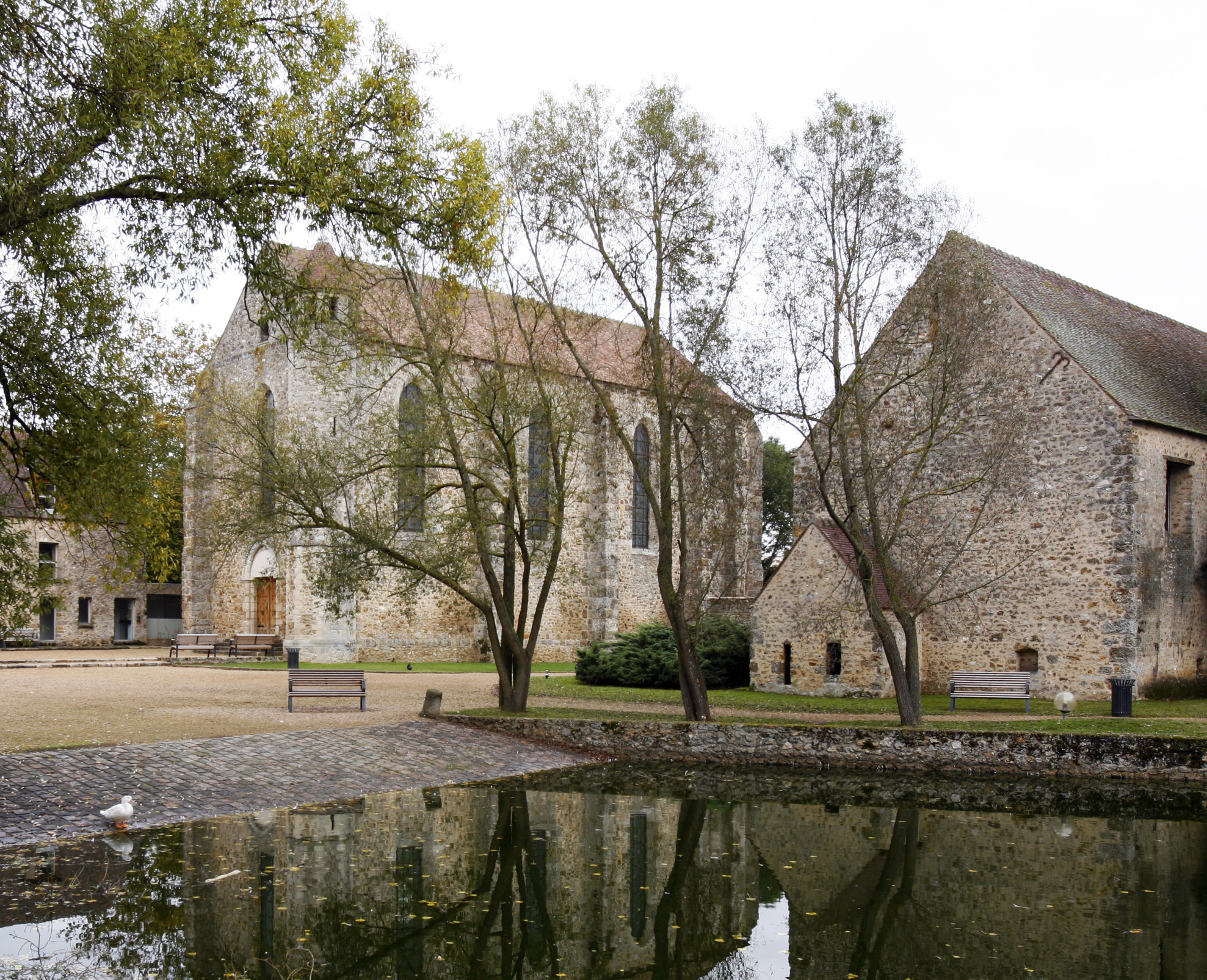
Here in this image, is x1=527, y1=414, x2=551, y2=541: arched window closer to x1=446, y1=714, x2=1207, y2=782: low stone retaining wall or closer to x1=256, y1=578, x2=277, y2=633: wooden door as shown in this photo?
x1=446, y1=714, x2=1207, y2=782: low stone retaining wall

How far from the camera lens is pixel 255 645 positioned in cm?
3288

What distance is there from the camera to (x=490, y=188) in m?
9.84

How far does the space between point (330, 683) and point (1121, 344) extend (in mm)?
19475

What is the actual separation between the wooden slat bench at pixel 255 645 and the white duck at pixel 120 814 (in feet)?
72.2

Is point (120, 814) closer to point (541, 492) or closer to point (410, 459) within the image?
point (410, 459)

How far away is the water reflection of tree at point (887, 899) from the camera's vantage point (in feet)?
24.0

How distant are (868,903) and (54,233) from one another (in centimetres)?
835

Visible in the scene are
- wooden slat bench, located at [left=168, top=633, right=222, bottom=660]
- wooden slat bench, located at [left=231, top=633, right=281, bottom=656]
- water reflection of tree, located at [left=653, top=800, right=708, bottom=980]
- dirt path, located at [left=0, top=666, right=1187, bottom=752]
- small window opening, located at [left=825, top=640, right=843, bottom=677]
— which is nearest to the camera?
water reflection of tree, located at [left=653, top=800, right=708, bottom=980]

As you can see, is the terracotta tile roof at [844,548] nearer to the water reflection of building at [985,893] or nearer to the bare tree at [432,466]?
the bare tree at [432,466]

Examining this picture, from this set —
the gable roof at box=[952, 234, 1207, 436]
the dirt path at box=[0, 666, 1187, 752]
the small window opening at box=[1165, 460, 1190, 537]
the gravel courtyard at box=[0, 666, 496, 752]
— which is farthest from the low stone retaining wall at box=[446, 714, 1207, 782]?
the small window opening at box=[1165, 460, 1190, 537]

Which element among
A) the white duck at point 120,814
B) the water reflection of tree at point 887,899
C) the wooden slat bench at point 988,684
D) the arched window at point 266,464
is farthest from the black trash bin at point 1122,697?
the white duck at point 120,814

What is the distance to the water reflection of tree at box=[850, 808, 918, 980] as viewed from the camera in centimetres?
733

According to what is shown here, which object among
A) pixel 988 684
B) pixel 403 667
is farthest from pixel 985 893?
pixel 403 667

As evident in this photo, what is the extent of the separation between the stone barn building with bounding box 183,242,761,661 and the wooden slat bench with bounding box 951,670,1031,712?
10778 millimetres
